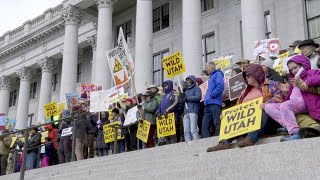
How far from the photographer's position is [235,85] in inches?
434

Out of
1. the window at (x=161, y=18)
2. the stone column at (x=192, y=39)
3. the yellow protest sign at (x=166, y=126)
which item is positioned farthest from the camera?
the window at (x=161, y=18)

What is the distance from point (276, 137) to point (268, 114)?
47 centimetres

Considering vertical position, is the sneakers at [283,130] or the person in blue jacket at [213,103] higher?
the person in blue jacket at [213,103]

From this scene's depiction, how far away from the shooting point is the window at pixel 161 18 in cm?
2862

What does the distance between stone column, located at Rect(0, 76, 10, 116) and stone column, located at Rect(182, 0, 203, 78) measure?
2400 cm

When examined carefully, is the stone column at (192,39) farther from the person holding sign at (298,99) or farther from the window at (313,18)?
the person holding sign at (298,99)

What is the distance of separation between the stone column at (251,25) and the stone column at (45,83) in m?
19.2

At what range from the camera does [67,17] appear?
95.3ft

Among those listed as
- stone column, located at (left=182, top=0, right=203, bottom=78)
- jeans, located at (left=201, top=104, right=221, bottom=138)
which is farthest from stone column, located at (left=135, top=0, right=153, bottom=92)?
jeans, located at (left=201, top=104, right=221, bottom=138)

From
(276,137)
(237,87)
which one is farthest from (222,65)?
(276,137)

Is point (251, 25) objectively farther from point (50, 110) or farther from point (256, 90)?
point (256, 90)

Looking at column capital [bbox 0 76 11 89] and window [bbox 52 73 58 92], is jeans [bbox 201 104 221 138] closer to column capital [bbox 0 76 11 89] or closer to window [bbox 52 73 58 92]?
window [bbox 52 73 58 92]

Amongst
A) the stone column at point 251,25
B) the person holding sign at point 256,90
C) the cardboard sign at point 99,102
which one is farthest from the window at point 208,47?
the person holding sign at point 256,90

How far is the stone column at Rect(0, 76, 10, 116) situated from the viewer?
40.8m
